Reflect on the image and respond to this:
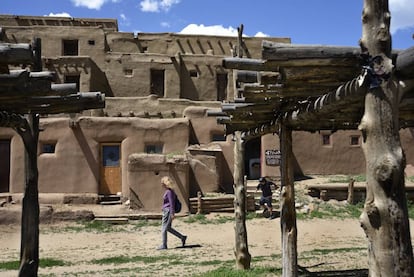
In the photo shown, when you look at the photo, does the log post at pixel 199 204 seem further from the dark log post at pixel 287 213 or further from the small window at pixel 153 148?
the dark log post at pixel 287 213

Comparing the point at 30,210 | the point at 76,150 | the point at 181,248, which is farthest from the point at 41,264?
the point at 76,150

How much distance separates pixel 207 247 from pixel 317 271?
4.41 meters

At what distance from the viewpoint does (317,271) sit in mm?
9172

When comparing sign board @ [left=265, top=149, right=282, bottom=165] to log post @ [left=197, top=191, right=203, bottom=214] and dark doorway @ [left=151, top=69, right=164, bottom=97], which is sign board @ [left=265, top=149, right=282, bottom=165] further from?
dark doorway @ [left=151, top=69, right=164, bottom=97]

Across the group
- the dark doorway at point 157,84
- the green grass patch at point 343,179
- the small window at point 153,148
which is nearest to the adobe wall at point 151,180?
the small window at point 153,148

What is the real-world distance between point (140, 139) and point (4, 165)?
614 cm

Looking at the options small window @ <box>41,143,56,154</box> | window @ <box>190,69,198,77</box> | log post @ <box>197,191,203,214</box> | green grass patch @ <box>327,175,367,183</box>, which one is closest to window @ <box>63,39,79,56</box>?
window @ <box>190,69,198,77</box>

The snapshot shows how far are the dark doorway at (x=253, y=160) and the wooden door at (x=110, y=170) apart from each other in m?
6.45

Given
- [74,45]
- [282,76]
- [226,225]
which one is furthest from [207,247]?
[74,45]

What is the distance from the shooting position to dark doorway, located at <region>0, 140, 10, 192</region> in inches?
838

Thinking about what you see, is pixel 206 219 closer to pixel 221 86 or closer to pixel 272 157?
pixel 272 157

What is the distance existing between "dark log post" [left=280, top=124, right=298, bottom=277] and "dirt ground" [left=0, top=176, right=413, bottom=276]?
151cm

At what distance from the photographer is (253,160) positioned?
24859 mm

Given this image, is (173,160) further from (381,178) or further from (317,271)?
(381,178)
